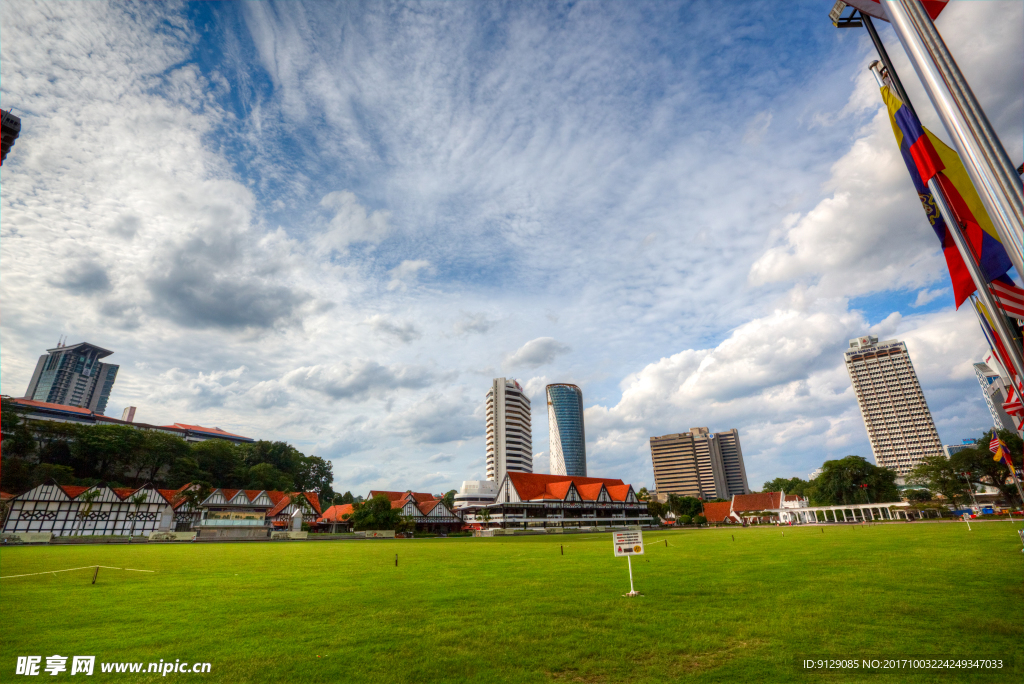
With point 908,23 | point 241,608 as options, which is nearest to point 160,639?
point 241,608

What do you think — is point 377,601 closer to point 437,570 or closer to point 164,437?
point 437,570

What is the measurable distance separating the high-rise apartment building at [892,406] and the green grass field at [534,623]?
215m

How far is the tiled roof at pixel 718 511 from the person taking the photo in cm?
10775

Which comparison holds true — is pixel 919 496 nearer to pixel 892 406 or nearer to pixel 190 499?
pixel 892 406

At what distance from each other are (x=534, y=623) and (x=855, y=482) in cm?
10325

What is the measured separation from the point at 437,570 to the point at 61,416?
146 metres

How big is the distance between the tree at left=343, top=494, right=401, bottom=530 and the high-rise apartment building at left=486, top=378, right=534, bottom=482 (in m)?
87.4

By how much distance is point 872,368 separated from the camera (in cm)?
18500

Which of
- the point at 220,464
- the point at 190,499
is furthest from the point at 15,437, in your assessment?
the point at 220,464

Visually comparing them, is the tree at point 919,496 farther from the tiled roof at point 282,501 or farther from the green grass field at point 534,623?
the tiled roof at point 282,501

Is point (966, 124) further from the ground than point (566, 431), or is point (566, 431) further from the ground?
point (566, 431)

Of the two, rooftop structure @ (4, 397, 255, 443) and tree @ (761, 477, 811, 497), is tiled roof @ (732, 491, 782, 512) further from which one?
rooftop structure @ (4, 397, 255, 443)

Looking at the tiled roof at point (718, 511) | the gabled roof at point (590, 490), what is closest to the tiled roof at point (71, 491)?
the gabled roof at point (590, 490)

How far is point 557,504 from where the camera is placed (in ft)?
283
